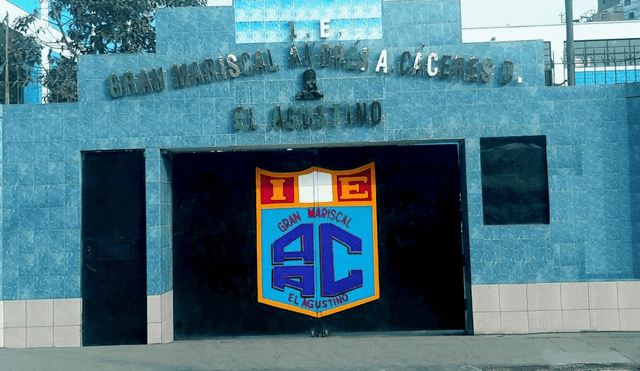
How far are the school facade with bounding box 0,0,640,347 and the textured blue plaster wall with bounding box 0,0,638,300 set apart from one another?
0.02m

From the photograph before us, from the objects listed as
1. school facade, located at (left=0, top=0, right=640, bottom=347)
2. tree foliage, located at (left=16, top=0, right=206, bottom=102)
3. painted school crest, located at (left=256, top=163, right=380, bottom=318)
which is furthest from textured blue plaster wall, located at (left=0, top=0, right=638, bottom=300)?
tree foliage, located at (left=16, top=0, right=206, bottom=102)

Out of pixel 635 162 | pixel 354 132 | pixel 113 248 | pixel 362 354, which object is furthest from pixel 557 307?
pixel 113 248

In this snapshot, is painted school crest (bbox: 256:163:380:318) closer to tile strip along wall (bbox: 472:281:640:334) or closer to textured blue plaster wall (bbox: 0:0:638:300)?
textured blue plaster wall (bbox: 0:0:638:300)

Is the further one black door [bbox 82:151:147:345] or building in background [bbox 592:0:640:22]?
building in background [bbox 592:0:640:22]

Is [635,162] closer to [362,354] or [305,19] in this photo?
[362,354]

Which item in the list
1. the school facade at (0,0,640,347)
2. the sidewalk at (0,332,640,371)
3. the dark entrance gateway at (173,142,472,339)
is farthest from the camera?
the dark entrance gateway at (173,142,472,339)

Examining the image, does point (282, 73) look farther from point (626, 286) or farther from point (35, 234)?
point (626, 286)

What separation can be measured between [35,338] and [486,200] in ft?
25.3

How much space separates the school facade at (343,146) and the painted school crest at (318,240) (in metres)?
0.05

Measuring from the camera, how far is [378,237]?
12172 mm

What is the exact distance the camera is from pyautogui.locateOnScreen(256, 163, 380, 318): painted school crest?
12102 millimetres

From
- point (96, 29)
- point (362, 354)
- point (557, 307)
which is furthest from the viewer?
point (96, 29)

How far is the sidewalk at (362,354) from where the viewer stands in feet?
31.5

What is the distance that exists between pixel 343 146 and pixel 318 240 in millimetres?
1665
